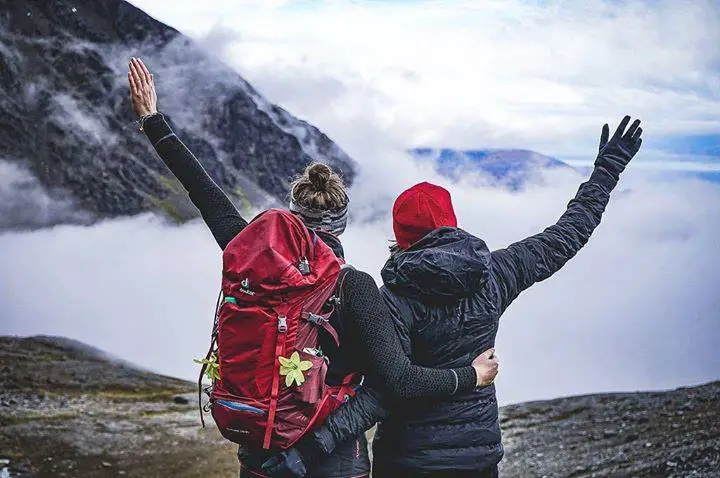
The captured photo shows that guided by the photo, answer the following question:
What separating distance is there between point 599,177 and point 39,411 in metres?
27.1

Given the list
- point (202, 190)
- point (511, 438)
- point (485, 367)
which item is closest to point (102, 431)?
point (511, 438)

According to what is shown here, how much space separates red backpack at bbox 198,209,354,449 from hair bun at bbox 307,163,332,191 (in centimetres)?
37

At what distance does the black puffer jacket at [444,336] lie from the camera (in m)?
4.72

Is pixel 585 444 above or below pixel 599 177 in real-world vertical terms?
below

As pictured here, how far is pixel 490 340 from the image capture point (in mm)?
5141

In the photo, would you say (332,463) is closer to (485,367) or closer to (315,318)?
(315,318)

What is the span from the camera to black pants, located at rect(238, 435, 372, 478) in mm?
4820

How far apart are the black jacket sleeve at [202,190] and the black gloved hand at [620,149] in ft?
8.57

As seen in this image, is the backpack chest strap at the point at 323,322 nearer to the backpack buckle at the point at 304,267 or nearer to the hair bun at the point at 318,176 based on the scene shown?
the backpack buckle at the point at 304,267

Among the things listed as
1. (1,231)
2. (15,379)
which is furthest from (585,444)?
(1,231)

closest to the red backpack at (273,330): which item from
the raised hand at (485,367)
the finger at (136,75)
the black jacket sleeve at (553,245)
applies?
the raised hand at (485,367)

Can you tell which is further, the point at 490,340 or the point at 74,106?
the point at 74,106

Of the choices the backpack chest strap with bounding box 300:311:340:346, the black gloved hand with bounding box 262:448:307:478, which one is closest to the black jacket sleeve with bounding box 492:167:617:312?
the backpack chest strap with bounding box 300:311:340:346

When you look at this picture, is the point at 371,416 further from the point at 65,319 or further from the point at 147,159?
the point at 147,159
